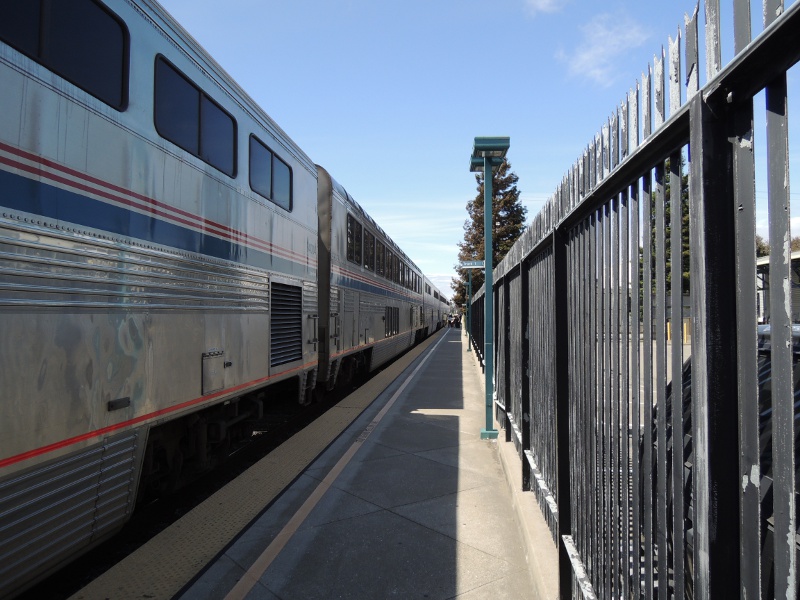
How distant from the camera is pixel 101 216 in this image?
10.5ft

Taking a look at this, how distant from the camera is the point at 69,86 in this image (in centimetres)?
300

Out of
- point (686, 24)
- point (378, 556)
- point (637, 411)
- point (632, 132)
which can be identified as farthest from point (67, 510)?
point (686, 24)

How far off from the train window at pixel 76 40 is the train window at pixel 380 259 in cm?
880

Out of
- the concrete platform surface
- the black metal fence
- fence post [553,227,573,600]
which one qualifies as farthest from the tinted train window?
the black metal fence

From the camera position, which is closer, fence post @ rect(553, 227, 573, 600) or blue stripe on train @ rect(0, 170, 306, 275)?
blue stripe on train @ rect(0, 170, 306, 275)

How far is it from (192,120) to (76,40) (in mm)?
1267

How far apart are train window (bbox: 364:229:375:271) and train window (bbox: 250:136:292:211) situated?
4449mm

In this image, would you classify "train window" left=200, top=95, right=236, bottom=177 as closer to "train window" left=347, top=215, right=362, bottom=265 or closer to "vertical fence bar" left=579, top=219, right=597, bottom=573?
"vertical fence bar" left=579, top=219, right=597, bottom=573

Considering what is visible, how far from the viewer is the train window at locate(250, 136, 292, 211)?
18.0 feet

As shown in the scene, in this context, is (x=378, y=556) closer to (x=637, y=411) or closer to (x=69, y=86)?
(x=637, y=411)

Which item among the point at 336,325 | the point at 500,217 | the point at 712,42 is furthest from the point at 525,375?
the point at 500,217

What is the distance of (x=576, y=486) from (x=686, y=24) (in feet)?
7.34

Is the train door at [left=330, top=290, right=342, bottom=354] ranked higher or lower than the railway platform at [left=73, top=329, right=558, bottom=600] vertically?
higher

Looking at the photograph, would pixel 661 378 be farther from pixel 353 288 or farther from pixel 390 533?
pixel 353 288
